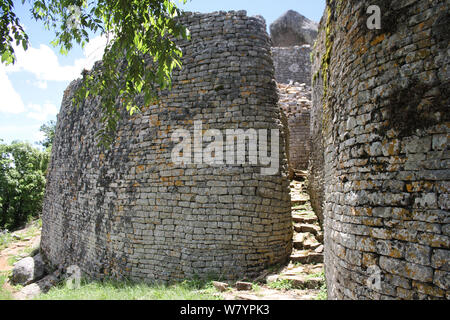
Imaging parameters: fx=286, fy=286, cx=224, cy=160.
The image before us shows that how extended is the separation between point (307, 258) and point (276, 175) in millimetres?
1677

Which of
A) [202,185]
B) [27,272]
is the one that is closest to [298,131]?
[202,185]

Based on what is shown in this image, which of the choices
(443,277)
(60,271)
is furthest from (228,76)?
(60,271)

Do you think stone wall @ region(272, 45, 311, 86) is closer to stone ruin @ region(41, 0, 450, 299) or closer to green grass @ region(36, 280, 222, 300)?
stone ruin @ region(41, 0, 450, 299)

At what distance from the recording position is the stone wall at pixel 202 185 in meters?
5.26

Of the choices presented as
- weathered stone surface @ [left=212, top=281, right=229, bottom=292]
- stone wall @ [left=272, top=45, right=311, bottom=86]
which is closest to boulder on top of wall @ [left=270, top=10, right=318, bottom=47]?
stone wall @ [left=272, top=45, right=311, bottom=86]

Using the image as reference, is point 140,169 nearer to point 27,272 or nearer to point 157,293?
point 157,293

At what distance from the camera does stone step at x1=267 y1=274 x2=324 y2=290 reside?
14.8 feet

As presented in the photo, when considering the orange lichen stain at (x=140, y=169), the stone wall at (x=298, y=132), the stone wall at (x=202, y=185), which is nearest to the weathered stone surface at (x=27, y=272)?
the stone wall at (x=202, y=185)

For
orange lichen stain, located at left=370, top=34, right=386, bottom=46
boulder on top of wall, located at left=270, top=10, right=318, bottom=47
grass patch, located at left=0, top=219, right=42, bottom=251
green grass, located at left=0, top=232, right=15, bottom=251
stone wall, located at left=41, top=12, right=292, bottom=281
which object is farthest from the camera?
boulder on top of wall, located at left=270, top=10, right=318, bottom=47

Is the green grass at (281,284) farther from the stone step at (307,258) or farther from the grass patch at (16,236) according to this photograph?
the grass patch at (16,236)

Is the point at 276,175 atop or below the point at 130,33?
below

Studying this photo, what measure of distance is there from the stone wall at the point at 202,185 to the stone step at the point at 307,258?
7.9 inches

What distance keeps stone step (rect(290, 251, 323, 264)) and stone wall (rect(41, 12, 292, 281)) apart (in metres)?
0.20

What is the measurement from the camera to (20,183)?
20.3m
